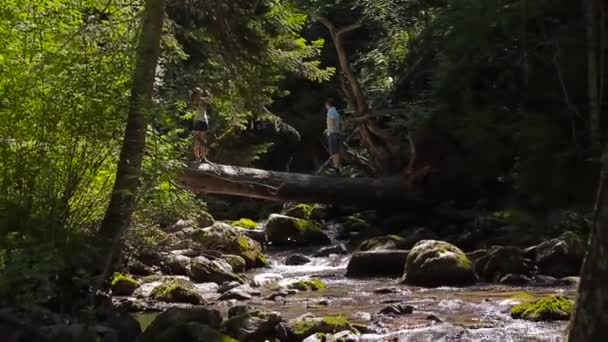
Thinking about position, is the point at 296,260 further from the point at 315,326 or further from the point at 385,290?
the point at 315,326

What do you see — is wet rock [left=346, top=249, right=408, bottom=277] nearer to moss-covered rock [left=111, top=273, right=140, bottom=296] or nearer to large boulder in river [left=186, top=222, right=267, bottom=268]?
large boulder in river [left=186, top=222, right=267, bottom=268]

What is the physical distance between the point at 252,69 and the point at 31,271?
588 cm

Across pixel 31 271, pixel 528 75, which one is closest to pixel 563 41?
pixel 528 75

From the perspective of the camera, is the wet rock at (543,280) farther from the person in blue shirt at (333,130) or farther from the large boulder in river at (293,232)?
the person in blue shirt at (333,130)

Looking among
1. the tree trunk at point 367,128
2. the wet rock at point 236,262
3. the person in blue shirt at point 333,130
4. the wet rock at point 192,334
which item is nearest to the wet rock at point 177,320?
the wet rock at point 192,334

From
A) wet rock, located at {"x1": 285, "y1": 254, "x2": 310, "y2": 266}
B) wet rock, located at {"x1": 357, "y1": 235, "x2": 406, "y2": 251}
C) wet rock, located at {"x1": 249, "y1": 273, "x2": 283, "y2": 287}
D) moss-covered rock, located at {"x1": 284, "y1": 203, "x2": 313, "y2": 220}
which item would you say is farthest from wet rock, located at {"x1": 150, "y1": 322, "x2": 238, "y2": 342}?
moss-covered rock, located at {"x1": 284, "y1": 203, "x2": 313, "y2": 220}

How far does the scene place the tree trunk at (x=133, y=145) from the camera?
10078 millimetres

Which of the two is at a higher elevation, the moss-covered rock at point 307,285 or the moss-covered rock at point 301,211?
the moss-covered rock at point 301,211

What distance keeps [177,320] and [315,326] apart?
168 cm

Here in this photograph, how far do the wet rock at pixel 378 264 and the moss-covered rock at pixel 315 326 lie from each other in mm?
5767

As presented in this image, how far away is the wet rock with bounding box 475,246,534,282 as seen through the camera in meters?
14.8

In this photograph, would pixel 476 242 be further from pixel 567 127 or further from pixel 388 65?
pixel 388 65

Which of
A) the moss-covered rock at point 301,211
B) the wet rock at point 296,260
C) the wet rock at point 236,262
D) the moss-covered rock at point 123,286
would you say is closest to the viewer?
the moss-covered rock at point 123,286

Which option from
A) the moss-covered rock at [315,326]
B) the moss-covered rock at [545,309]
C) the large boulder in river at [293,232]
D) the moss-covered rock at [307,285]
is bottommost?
the moss-covered rock at [315,326]
